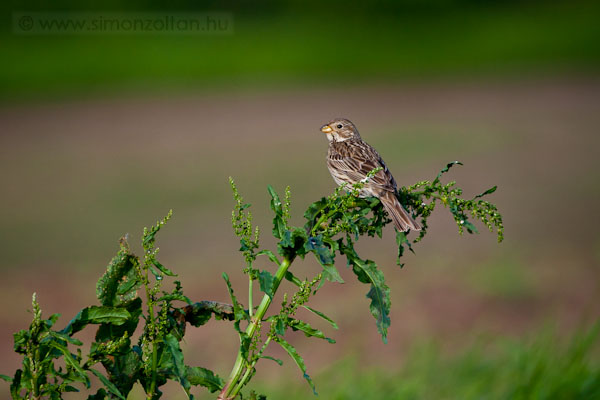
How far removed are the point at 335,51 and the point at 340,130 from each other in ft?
50.7

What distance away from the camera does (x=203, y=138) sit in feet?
52.2

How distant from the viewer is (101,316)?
7.44 feet

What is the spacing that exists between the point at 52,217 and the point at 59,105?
640 cm

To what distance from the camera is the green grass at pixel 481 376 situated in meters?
4.21

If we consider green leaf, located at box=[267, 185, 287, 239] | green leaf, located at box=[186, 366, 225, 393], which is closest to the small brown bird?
green leaf, located at box=[267, 185, 287, 239]

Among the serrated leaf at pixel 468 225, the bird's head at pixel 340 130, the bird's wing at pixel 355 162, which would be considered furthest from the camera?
the bird's head at pixel 340 130

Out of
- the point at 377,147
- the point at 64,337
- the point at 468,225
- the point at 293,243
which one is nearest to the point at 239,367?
the point at 293,243

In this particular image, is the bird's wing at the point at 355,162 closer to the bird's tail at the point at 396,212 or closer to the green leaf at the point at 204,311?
the bird's tail at the point at 396,212

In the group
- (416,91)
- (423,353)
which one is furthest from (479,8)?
(423,353)

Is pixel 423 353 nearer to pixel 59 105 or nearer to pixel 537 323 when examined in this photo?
pixel 537 323

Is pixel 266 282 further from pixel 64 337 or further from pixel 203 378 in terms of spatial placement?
pixel 64 337

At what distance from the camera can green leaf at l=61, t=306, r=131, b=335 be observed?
2.24 meters

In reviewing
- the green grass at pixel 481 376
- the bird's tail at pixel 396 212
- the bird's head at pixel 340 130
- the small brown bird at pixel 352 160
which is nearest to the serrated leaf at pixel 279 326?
the bird's tail at pixel 396 212

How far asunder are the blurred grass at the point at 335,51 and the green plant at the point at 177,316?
53.6 feet
